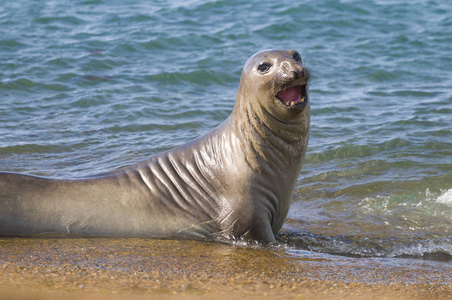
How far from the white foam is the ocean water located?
0.02 metres

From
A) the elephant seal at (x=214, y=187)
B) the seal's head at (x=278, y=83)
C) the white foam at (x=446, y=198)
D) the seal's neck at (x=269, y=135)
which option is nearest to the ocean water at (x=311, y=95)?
the white foam at (x=446, y=198)

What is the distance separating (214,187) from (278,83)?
1116 mm

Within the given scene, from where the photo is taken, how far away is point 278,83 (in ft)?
19.0

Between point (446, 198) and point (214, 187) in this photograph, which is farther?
point (446, 198)

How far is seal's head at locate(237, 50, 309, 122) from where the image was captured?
5750 millimetres

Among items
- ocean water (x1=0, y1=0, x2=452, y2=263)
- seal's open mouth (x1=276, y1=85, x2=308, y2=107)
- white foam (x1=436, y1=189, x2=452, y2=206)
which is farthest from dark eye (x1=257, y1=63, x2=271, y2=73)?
white foam (x1=436, y1=189, x2=452, y2=206)

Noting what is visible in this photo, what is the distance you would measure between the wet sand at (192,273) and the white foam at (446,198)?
211cm

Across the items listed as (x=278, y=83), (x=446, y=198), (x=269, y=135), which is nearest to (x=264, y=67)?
(x=278, y=83)

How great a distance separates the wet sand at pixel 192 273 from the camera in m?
4.26

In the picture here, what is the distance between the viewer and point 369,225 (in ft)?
22.4

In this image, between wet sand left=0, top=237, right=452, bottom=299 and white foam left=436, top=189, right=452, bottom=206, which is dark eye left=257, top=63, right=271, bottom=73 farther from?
white foam left=436, top=189, right=452, bottom=206

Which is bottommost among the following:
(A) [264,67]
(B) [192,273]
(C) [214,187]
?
(B) [192,273]

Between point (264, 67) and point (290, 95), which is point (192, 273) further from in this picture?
point (264, 67)

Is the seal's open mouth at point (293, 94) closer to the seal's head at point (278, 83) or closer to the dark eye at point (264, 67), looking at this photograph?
the seal's head at point (278, 83)
